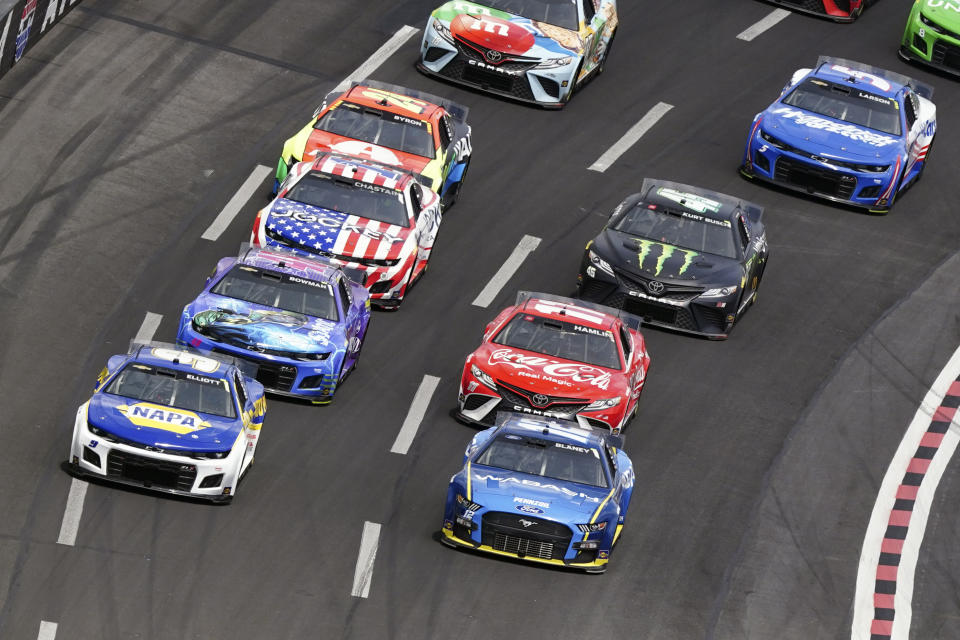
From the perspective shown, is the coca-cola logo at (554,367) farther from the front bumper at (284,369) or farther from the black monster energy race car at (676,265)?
the black monster energy race car at (676,265)

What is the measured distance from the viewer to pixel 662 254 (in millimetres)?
32156

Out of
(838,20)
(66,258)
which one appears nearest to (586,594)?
(66,258)

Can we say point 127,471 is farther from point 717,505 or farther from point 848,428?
point 848,428

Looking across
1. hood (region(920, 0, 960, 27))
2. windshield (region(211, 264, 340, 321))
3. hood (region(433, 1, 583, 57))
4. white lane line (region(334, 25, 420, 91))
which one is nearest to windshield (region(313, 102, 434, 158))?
white lane line (region(334, 25, 420, 91))

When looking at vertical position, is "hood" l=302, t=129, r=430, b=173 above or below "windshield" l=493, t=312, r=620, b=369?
below

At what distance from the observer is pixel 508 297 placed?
32844mm

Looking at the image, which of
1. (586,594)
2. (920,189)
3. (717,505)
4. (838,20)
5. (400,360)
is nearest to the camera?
(586,594)

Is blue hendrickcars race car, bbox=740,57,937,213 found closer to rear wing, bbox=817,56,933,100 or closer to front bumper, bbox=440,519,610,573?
rear wing, bbox=817,56,933,100

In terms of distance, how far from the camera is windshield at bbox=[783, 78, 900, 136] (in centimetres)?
3669

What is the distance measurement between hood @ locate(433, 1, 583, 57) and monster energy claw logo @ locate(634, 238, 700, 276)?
255 inches

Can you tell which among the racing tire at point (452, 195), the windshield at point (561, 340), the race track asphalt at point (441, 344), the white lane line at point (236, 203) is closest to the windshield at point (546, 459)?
the race track asphalt at point (441, 344)

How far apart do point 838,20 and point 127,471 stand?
21.8 metres

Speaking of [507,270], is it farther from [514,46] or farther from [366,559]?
[366,559]

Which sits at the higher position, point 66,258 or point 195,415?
point 195,415
